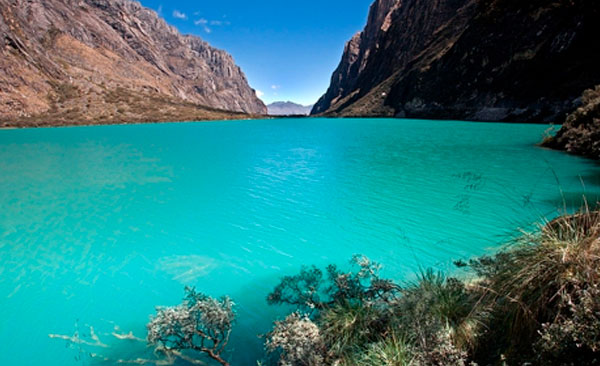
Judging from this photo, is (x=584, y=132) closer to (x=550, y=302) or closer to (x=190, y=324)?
(x=550, y=302)

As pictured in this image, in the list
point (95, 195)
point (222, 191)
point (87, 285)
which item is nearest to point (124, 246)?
point (87, 285)

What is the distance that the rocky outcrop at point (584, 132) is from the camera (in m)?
25.8

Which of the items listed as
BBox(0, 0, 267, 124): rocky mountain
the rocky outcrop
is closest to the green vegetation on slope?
the rocky outcrop

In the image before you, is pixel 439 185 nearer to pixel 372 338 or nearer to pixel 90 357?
pixel 372 338

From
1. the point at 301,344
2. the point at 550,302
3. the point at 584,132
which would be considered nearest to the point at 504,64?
the point at 584,132

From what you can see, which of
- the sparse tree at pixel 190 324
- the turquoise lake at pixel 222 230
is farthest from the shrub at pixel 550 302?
the sparse tree at pixel 190 324

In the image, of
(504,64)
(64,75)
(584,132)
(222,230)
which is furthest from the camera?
(64,75)

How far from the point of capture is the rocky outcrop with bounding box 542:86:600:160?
2584 cm

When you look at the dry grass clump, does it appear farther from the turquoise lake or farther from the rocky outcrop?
the rocky outcrop

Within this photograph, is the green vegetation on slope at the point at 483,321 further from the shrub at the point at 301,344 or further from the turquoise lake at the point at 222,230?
the turquoise lake at the point at 222,230

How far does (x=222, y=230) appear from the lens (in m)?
14.6

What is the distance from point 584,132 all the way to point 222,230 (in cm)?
3246

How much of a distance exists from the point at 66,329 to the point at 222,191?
1375cm

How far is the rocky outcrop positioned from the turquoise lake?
177cm
